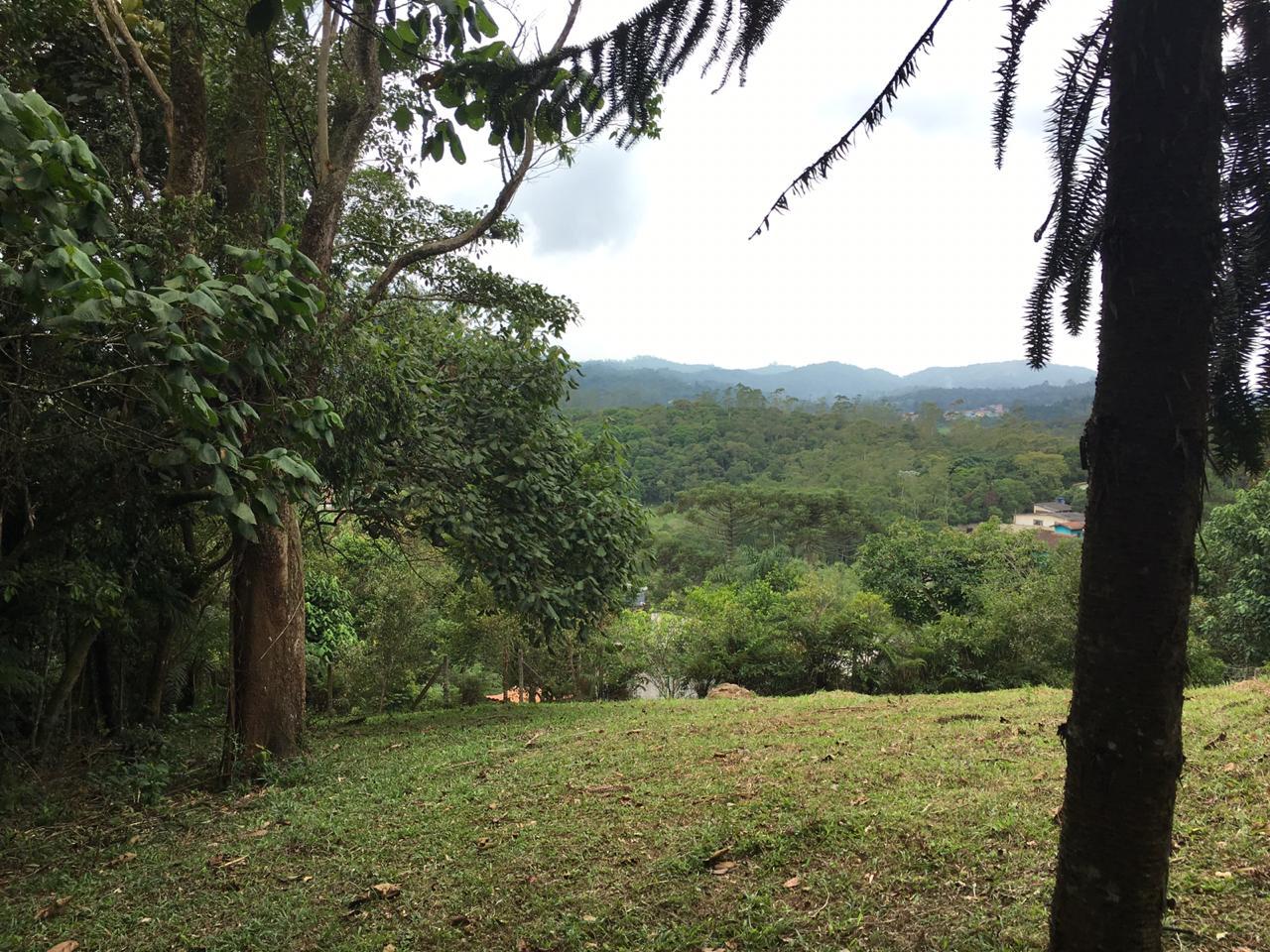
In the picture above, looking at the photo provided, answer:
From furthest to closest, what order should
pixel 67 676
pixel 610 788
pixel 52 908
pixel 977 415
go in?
pixel 977 415 → pixel 67 676 → pixel 610 788 → pixel 52 908

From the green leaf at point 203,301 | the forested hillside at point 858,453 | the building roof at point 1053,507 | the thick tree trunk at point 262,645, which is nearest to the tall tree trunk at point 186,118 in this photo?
the thick tree trunk at point 262,645

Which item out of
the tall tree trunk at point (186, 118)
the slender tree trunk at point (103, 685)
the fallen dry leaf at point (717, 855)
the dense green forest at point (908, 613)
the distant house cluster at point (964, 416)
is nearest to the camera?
the fallen dry leaf at point (717, 855)

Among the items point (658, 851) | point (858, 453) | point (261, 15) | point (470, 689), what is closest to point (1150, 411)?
point (261, 15)

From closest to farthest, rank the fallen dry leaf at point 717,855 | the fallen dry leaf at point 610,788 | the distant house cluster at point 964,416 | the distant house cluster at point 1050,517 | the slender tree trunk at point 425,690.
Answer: the fallen dry leaf at point 717,855
the fallen dry leaf at point 610,788
the slender tree trunk at point 425,690
the distant house cluster at point 1050,517
the distant house cluster at point 964,416

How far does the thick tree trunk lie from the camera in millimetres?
6012

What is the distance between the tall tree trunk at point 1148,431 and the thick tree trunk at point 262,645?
5.84 m

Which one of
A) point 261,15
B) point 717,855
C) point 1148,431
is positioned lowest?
point 717,855

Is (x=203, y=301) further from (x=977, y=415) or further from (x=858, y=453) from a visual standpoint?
(x=977, y=415)

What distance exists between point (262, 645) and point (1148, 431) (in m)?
6.26

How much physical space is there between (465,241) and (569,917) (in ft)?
21.0

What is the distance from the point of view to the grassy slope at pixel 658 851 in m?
2.66

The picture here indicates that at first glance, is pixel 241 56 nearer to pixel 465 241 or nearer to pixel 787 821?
pixel 465 241

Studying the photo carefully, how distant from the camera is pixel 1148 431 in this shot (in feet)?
4.77

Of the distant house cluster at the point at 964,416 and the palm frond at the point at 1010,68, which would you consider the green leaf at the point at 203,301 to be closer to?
the palm frond at the point at 1010,68
